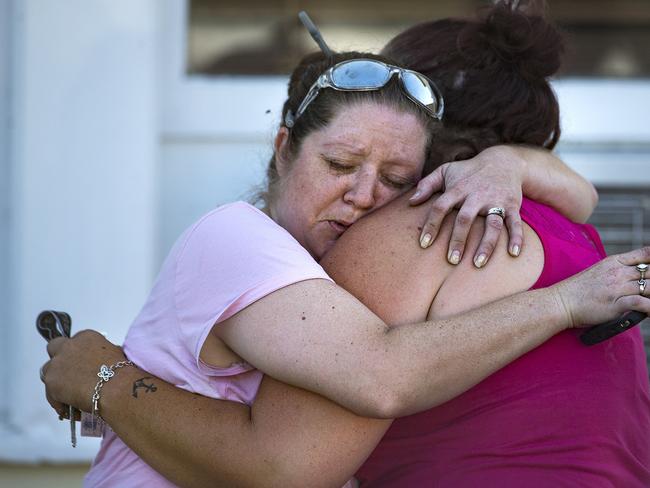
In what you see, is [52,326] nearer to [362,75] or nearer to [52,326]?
[52,326]

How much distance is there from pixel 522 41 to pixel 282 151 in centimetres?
56

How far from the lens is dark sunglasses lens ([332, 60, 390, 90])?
208cm

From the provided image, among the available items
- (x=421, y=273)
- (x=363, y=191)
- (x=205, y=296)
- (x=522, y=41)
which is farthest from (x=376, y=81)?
(x=205, y=296)

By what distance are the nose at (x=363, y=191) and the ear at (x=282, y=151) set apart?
192mm

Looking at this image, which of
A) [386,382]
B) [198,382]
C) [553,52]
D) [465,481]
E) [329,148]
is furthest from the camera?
[553,52]

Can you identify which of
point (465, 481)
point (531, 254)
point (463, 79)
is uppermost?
point (463, 79)

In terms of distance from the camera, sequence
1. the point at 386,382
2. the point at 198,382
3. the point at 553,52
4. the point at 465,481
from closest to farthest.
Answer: the point at 386,382
the point at 465,481
the point at 198,382
the point at 553,52

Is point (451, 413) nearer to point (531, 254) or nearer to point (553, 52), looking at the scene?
point (531, 254)

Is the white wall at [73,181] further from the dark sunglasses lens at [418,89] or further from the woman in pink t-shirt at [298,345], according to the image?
the dark sunglasses lens at [418,89]

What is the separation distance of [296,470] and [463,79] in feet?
3.00

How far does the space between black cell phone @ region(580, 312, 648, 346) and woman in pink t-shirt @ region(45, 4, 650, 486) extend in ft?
0.06

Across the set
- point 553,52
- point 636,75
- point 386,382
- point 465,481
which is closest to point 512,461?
point 465,481

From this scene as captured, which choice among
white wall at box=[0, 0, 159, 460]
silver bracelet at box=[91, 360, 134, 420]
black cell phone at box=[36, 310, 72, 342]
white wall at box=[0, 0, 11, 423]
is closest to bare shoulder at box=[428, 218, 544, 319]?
silver bracelet at box=[91, 360, 134, 420]

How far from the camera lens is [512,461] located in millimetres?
1790
